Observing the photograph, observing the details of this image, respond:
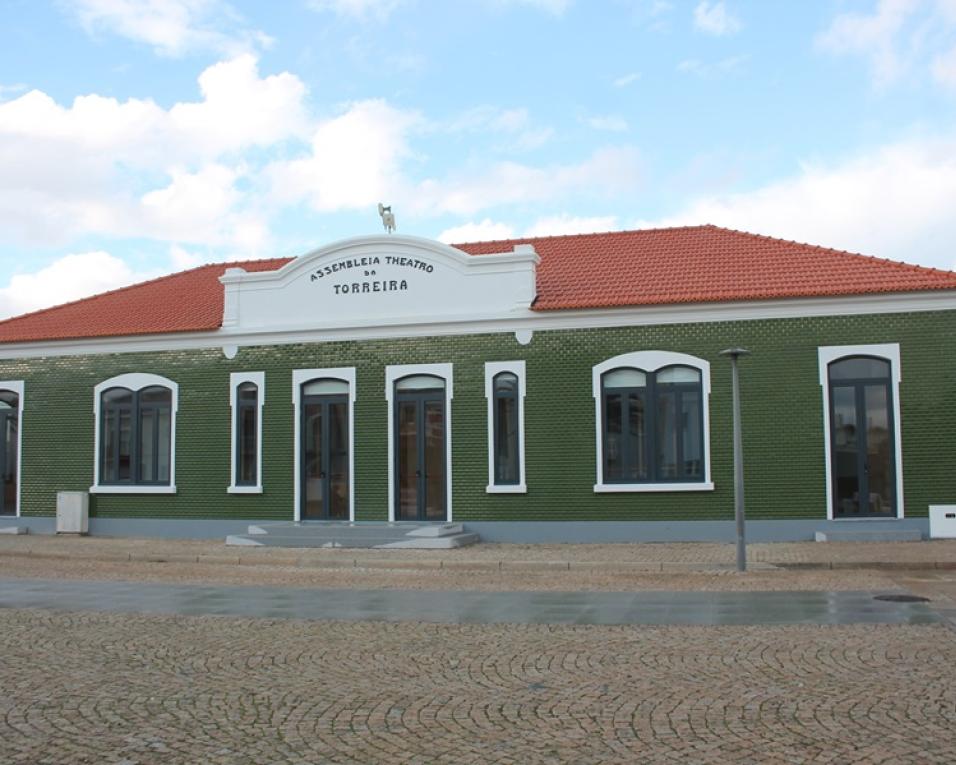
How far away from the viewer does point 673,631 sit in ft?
33.2

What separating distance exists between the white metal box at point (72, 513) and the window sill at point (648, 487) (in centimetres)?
1158

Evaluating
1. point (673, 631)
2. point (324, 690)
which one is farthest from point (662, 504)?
point (324, 690)

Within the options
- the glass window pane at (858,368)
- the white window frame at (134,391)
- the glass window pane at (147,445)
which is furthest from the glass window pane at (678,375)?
the glass window pane at (147,445)

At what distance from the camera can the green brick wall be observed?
60.0 ft

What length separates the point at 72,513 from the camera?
22469 millimetres

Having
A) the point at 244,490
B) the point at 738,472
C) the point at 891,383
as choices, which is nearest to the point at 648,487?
the point at 738,472

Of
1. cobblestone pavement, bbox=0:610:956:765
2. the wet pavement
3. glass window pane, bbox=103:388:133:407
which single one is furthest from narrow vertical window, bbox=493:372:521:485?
cobblestone pavement, bbox=0:610:956:765

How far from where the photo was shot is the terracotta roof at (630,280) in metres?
19.0

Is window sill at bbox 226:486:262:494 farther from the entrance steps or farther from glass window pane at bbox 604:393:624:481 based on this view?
glass window pane at bbox 604:393:624:481

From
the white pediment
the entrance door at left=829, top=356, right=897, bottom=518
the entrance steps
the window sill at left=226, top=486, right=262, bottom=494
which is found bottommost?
the entrance steps

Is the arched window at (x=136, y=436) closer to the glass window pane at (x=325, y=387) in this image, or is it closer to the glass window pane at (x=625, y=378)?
the glass window pane at (x=325, y=387)

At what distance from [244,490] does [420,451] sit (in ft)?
13.1

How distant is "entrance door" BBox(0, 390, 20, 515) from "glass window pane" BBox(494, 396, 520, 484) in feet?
38.9

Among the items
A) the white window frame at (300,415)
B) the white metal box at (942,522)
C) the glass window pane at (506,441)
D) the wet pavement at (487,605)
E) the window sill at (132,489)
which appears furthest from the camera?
the window sill at (132,489)
